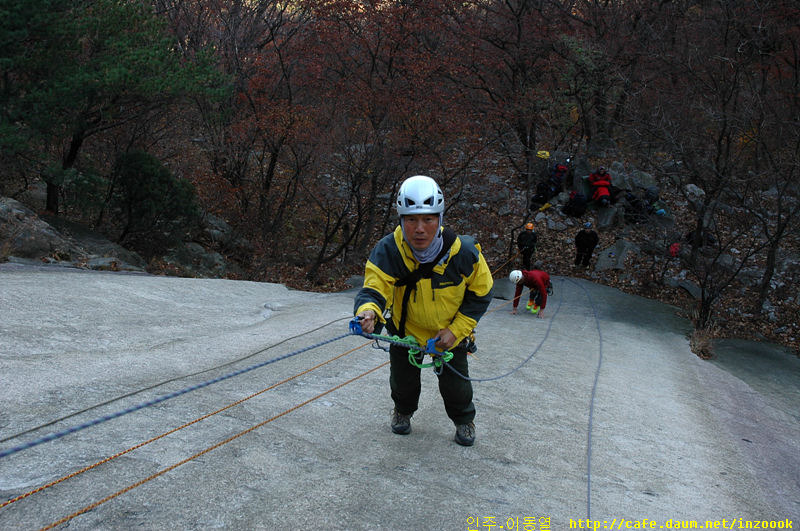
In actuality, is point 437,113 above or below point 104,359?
above

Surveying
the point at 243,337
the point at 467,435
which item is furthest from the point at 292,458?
the point at 243,337

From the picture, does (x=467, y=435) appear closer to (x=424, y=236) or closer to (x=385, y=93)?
(x=424, y=236)

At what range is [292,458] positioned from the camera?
351cm

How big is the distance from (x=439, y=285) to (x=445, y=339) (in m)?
0.34

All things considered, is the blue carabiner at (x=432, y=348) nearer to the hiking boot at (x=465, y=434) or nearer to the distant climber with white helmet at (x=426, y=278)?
the distant climber with white helmet at (x=426, y=278)

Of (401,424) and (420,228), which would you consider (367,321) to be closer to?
(420,228)

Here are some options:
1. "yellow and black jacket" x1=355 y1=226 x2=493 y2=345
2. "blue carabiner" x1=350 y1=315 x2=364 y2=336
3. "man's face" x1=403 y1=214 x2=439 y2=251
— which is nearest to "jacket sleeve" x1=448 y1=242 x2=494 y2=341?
"yellow and black jacket" x1=355 y1=226 x2=493 y2=345

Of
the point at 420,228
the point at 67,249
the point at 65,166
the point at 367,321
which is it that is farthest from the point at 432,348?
the point at 65,166

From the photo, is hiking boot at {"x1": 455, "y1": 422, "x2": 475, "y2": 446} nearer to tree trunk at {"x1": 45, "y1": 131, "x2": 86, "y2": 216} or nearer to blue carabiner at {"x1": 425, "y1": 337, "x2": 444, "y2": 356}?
blue carabiner at {"x1": 425, "y1": 337, "x2": 444, "y2": 356}

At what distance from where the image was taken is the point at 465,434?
4.04 metres

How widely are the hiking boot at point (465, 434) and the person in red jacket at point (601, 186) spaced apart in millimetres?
19357

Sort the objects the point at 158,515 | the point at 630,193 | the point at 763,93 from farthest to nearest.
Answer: the point at 630,193, the point at 763,93, the point at 158,515

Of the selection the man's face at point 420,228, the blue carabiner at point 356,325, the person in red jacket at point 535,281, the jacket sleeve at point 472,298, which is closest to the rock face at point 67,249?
the person in red jacket at point 535,281

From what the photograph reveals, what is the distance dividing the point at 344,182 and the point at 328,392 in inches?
574
